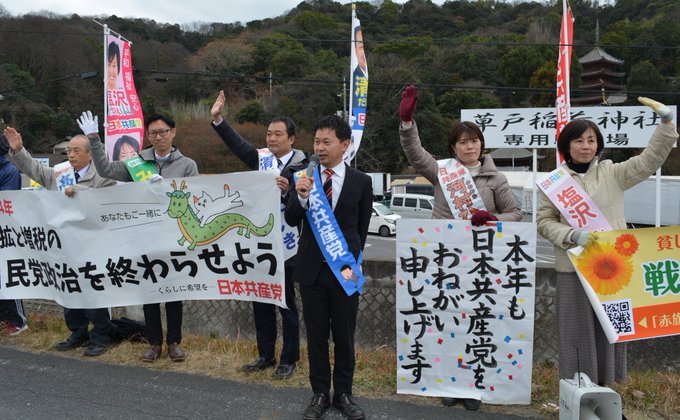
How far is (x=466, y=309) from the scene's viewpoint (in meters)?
3.37

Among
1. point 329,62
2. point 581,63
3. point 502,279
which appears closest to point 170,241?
point 502,279

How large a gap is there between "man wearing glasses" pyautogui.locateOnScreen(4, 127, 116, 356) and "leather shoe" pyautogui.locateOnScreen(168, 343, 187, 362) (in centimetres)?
71

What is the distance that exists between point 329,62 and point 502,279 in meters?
43.7

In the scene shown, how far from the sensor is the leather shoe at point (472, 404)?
3.29m

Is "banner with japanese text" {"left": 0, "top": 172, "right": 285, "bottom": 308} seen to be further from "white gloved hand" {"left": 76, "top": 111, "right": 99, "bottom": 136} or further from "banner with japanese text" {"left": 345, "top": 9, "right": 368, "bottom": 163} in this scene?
"banner with japanese text" {"left": 345, "top": 9, "right": 368, "bottom": 163}

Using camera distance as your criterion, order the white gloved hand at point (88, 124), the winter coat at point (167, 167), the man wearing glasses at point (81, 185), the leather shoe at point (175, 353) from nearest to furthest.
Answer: the white gloved hand at point (88, 124) → the leather shoe at point (175, 353) → the winter coat at point (167, 167) → the man wearing glasses at point (81, 185)

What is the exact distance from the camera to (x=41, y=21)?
42188 millimetres

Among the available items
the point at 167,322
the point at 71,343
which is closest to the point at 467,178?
the point at 167,322

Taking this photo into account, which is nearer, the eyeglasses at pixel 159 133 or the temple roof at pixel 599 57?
the eyeglasses at pixel 159 133

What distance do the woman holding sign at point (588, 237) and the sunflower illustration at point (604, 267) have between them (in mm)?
84

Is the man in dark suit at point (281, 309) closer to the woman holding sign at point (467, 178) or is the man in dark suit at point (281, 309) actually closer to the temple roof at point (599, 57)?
the woman holding sign at point (467, 178)

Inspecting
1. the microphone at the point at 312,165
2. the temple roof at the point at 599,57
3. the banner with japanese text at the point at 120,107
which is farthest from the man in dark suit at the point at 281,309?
the temple roof at the point at 599,57

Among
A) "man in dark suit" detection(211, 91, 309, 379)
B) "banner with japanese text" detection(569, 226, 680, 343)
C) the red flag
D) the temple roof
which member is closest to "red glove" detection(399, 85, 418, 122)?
"man in dark suit" detection(211, 91, 309, 379)

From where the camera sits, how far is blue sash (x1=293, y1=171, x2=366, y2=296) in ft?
9.99
